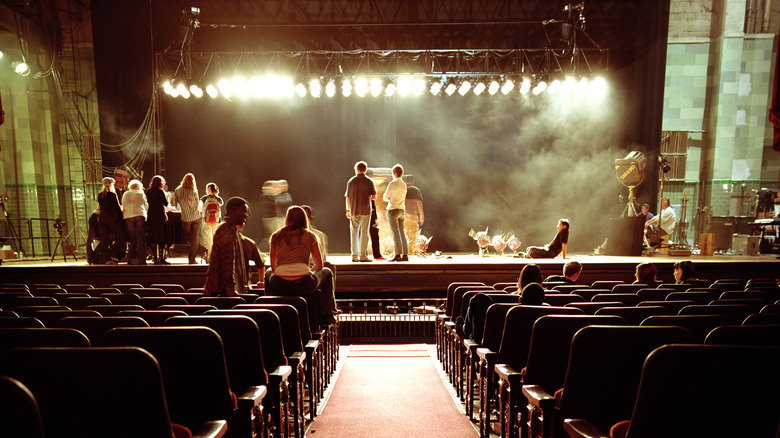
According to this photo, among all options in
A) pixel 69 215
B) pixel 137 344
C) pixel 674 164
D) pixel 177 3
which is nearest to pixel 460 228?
pixel 674 164

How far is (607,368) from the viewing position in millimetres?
1558

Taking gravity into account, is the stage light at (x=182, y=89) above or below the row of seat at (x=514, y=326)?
above

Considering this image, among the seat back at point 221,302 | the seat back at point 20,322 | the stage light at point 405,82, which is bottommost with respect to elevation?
the seat back at point 221,302

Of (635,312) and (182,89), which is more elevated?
(182,89)

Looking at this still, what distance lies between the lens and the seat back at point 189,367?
60.9 inches

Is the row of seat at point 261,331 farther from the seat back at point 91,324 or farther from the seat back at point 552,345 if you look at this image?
the seat back at point 552,345

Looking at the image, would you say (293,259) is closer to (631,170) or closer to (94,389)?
(94,389)

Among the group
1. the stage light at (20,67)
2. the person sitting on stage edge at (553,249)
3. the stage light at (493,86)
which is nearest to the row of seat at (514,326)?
the person sitting on stage edge at (553,249)

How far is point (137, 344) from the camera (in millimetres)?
1540

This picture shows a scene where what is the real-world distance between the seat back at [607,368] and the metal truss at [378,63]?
8049 mm

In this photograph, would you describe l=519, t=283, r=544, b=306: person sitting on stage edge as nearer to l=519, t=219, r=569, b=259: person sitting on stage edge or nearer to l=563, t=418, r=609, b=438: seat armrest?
l=563, t=418, r=609, b=438: seat armrest

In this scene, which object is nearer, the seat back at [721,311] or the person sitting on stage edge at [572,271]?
the seat back at [721,311]

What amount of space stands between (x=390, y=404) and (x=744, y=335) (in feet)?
7.96

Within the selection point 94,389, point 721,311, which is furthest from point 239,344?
point 721,311
